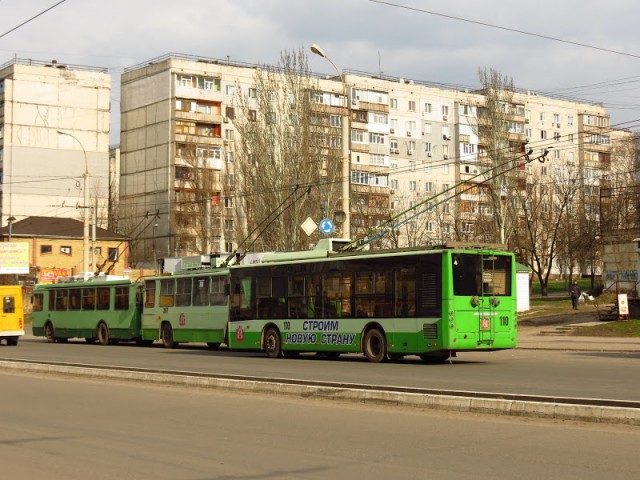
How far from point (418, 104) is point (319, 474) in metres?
101

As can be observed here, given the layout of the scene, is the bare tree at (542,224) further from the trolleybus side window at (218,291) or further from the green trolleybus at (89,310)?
the trolleybus side window at (218,291)

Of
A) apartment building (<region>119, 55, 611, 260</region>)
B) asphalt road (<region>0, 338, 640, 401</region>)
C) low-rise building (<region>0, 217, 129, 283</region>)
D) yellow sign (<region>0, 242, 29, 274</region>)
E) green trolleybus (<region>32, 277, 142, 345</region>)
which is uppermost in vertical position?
apartment building (<region>119, 55, 611, 260</region>)

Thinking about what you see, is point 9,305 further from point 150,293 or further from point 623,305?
point 623,305

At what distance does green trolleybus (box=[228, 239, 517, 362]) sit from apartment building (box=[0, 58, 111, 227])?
6764 cm

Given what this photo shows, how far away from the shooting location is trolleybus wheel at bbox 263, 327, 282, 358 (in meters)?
27.5

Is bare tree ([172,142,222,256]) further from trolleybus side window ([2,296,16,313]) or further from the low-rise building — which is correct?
trolleybus side window ([2,296,16,313])

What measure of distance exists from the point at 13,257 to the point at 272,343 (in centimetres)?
4682

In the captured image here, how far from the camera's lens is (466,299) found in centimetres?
2297

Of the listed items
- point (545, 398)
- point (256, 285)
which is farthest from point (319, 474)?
point (256, 285)

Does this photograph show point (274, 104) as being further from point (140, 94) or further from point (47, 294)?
point (140, 94)

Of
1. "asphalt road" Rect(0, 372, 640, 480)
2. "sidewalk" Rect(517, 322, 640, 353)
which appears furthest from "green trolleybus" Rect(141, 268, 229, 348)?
"asphalt road" Rect(0, 372, 640, 480)

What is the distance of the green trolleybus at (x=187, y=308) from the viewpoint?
3222cm

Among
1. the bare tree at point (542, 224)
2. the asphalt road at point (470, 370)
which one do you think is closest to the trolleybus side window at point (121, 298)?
the asphalt road at point (470, 370)

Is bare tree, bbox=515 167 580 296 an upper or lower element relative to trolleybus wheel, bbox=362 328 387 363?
upper
